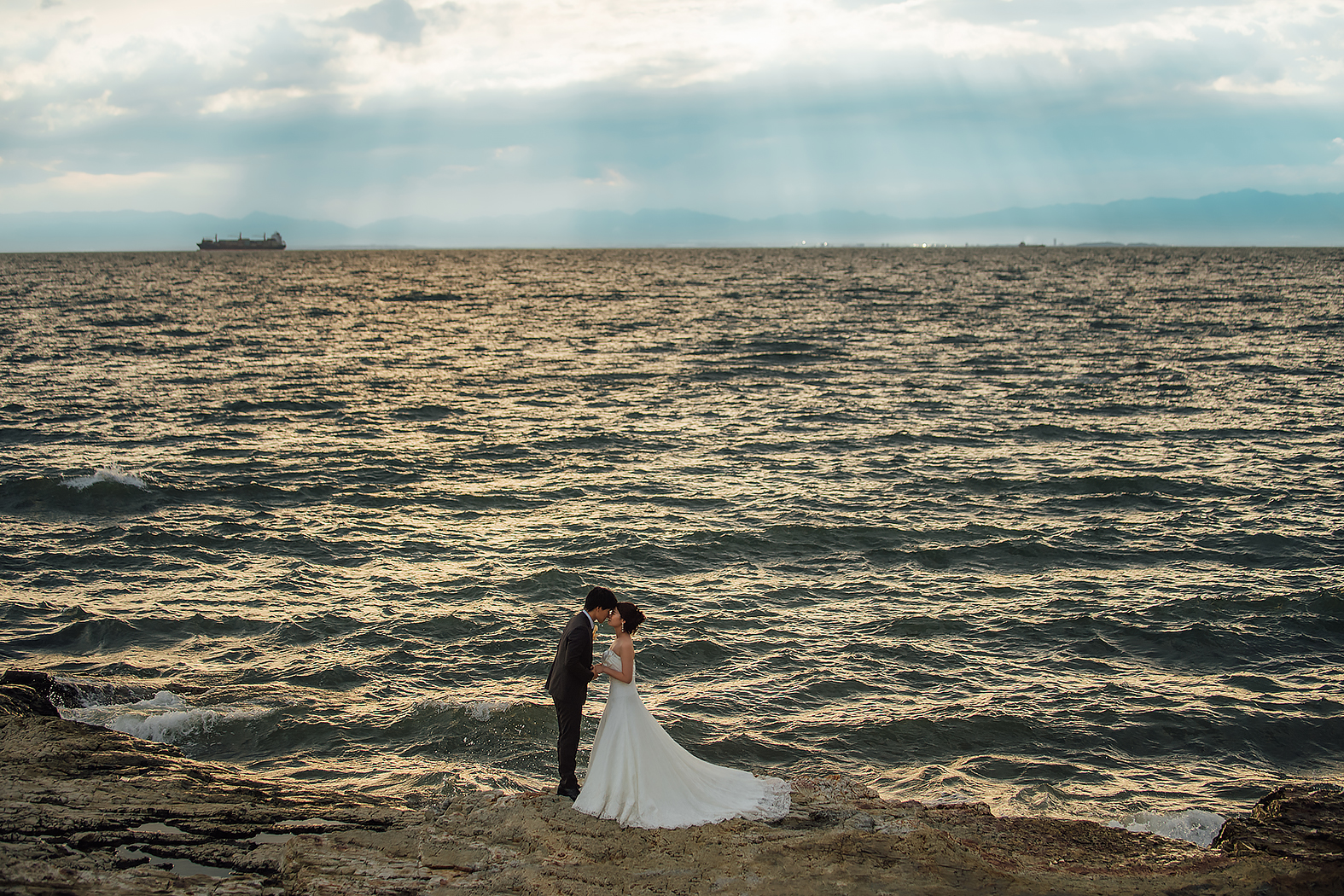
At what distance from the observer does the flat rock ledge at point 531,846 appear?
6.04 m

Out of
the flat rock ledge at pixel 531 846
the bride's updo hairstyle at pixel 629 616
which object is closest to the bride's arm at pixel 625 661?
the bride's updo hairstyle at pixel 629 616

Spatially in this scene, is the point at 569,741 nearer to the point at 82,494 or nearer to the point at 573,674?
the point at 573,674

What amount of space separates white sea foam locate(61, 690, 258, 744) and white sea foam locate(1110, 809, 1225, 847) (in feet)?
33.7

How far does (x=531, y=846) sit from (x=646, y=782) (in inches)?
47.7

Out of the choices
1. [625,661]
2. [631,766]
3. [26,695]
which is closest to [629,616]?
[625,661]

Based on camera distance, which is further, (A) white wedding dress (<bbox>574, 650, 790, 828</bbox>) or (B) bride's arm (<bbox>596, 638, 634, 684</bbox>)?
(B) bride's arm (<bbox>596, 638, 634, 684</bbox>)

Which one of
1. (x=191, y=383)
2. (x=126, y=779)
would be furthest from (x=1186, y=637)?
(x=191, y=383)

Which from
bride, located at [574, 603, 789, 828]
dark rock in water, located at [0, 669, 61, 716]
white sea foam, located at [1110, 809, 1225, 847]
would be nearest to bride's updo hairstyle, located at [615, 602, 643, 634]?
bride, located at [574, 603, 789, 828]

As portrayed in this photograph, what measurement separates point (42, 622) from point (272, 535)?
14.9ft

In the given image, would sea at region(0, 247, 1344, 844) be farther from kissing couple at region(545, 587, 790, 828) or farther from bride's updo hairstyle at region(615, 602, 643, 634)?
bride's updo hairstyle at region(615, 602, 643, 634)

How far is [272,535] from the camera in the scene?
17.3m

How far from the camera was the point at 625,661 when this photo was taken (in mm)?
7734

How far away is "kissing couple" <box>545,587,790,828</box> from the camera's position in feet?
24.9

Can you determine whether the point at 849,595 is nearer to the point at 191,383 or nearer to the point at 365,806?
the point at 365,806
